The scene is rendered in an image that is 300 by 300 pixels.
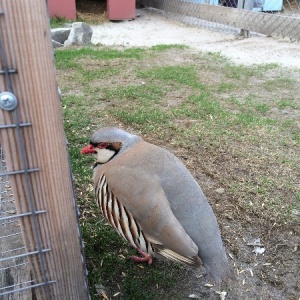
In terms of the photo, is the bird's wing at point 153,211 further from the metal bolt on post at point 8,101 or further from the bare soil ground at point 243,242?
the metal bolt on post at point 8,101

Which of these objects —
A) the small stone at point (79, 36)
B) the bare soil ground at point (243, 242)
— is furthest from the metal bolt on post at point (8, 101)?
the small stone at point (79, 36)

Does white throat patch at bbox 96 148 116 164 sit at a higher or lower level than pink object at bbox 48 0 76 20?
higher

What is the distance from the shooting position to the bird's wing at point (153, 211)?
1.68m

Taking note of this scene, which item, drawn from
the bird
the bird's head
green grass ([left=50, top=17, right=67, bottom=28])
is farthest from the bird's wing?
green grass ([left=50, top=17, right=67, bottom=28])

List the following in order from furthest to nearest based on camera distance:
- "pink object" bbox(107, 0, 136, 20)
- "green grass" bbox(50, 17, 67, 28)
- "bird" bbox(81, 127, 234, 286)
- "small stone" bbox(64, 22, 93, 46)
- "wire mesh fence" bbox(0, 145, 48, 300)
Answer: "pink object" bbox(107, 0, 136, 20), "green grass" bbox(50, 17, 67, 28), "small stone" bbox(64, 22, 93, 46), "bird" bbox(81, 127, 234, 286), "wire mesh fence" bbox(0, 145, 48, 300)

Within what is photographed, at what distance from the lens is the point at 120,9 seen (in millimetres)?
11148

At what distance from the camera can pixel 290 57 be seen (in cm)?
646

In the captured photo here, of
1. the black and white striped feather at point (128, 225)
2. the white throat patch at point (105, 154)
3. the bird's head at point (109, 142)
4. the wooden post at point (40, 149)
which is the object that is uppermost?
the wooden post at point (40, 149)

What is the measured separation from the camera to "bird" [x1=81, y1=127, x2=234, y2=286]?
1701mm

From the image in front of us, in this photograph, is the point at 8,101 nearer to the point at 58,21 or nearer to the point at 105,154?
the point at 105,154

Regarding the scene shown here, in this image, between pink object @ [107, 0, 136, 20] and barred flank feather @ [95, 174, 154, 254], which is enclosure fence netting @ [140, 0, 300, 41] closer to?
pink object @ [107, 0, 136, 20]

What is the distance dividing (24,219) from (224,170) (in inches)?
80.9

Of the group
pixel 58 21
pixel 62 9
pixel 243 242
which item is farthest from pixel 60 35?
pixel 243 242

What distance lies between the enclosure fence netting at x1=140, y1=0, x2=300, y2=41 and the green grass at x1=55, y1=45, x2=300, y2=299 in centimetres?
216
